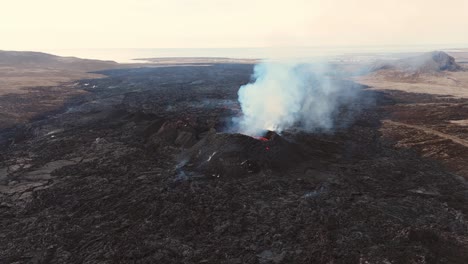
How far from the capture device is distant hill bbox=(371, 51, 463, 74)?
92625 mm

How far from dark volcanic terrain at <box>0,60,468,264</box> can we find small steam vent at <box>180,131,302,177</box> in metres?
0.10

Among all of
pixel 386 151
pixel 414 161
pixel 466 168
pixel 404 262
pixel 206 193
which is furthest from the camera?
pixel 386 151

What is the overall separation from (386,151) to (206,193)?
55.7 ft

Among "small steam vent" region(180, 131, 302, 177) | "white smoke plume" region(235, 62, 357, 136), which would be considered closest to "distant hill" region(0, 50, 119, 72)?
"white smoke plume" region(235, 62, 357, 136)

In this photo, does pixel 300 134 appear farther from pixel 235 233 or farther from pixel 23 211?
pixel 23 211

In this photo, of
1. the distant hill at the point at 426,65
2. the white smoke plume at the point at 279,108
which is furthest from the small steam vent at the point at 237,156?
the distant hill at the point at 426,65

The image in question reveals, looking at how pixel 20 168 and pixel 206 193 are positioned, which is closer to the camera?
pixel 206 193

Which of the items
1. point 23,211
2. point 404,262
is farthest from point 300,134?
point 23,211

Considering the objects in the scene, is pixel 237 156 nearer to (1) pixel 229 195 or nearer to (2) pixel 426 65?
(1) pixel 229 195

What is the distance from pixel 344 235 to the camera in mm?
15953

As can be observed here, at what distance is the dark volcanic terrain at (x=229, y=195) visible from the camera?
14938 mm

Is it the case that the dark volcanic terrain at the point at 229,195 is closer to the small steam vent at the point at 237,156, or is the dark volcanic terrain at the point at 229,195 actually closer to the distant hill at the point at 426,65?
the small steam vent at the point at 237,156

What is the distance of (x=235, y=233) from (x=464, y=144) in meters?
24.3

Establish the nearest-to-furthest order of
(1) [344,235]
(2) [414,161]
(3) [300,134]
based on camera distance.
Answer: (1) [344,235]
(2) [414,161]
(3) [300,134]
